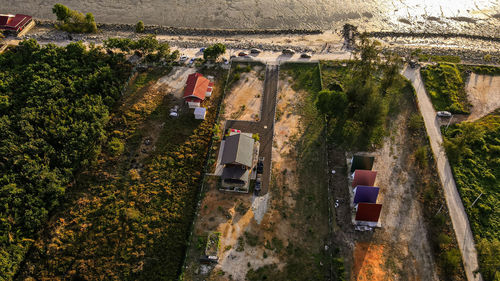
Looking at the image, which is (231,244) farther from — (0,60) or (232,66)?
(0,60)

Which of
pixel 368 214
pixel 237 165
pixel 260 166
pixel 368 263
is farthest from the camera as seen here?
pixel 260 166

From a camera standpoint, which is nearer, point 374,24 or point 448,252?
point 448,252

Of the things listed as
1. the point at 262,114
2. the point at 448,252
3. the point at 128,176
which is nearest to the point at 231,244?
the point at 128,176

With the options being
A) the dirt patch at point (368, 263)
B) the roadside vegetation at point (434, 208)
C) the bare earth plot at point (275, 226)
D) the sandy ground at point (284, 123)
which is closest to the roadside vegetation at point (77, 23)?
the sandy ground at point (284, 123)

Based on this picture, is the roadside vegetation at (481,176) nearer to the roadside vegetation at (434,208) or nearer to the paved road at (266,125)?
the roadside vegetation at (434,208)

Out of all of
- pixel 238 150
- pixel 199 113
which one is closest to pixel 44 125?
pixel 199 113

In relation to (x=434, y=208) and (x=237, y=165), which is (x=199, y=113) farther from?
(x=434, y=208)

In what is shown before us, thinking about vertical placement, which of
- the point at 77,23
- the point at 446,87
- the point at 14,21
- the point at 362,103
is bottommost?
the point at 362,103
